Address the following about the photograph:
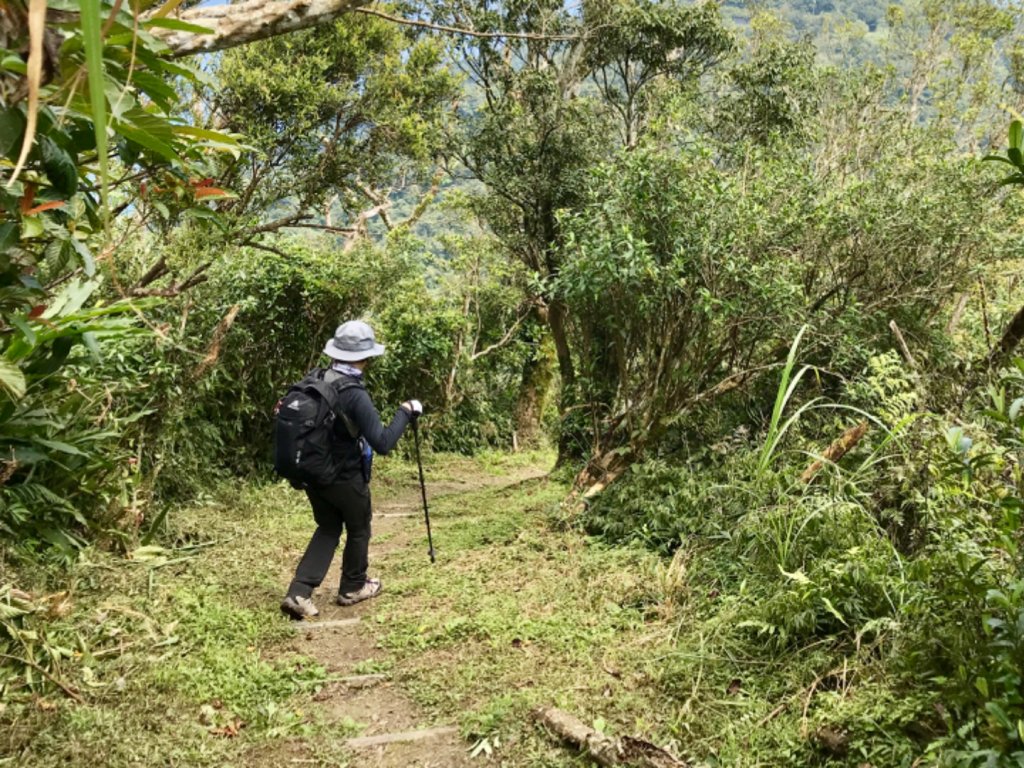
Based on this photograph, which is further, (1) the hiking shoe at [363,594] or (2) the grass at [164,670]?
(1) the hiking shoe at [363,594]

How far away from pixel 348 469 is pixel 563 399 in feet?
13.0

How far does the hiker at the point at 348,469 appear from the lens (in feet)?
14.9

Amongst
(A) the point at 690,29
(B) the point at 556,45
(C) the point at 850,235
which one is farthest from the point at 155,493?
(A) the point at 690,29

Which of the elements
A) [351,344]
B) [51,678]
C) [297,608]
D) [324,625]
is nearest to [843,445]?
[351,344]

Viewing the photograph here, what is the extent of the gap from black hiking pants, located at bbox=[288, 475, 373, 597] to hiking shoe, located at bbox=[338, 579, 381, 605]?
39mm

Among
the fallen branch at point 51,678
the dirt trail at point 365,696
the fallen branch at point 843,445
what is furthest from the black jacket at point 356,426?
the fallen branch at point 843,445

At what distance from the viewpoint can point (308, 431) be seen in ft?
14.5

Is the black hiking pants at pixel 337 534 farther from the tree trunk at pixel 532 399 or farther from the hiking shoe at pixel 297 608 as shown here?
the tree trunk at pixel 532 399

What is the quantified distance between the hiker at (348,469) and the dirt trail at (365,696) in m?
0.23

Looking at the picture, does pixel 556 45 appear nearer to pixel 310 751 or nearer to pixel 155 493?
pixel 155 493

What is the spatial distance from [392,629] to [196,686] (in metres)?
1.24

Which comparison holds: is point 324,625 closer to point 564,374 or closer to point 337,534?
point 337,534

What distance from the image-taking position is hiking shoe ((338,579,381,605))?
194 inches

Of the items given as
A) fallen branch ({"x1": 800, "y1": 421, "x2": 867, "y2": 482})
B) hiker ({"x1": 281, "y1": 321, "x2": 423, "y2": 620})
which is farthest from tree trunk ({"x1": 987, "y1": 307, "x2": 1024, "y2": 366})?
hiker ({"x1": 281, "y1": 321, "x2": 423, "y2": 620})
